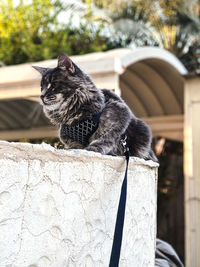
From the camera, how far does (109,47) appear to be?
1616 cm

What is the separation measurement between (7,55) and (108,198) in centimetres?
1304

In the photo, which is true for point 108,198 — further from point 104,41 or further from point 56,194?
point 104,41

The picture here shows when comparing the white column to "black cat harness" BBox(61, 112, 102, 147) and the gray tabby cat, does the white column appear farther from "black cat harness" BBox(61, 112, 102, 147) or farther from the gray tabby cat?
"black cat harness" BBox(61, 112, 102, 147)

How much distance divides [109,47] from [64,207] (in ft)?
47.4

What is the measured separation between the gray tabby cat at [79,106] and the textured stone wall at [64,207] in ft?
0.69

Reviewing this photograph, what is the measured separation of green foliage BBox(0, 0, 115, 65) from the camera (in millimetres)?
14773

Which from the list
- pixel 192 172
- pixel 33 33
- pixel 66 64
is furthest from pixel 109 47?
pixel 66 64

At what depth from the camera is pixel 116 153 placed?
2773 millimetres

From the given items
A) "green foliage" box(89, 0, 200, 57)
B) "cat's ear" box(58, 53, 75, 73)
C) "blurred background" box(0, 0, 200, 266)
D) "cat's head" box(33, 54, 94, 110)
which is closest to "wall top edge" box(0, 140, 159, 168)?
"cat's head" box(33, 54, 94, 110)

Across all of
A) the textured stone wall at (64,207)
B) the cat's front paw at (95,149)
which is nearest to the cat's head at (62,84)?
the cat's front paw at (95,149)

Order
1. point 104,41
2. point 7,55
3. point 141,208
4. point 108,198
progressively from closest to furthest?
point 108,198
point 141,208
point 7,55
point 104,41

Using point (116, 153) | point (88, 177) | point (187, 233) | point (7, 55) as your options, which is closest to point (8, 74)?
point (187, 233)

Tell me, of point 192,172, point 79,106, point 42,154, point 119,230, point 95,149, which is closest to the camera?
point 42,154

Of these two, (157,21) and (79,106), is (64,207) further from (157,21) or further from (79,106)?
(157,21)
